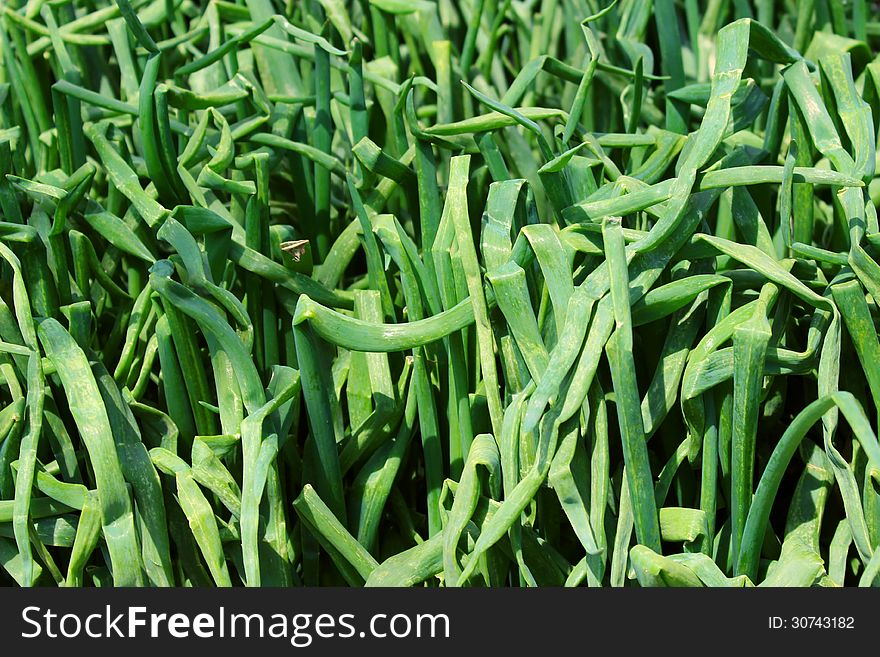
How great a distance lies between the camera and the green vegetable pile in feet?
1.35

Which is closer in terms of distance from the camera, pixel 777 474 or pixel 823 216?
pixel 777 474

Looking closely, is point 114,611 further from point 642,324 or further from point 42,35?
point 42,35

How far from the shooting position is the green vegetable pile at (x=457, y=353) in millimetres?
412

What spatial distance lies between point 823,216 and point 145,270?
16.7 inches

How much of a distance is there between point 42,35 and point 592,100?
0.40m

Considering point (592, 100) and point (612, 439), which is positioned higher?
point (592, 100)

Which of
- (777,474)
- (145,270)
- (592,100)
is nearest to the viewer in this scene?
(777,474)

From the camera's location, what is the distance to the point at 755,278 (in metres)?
0.46

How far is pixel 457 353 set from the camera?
18.1 inches

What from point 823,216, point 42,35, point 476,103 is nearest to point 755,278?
point 823,216

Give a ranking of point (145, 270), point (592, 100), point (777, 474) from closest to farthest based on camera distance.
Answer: point (777, 474)
point (145, 270)
point (592, 100)

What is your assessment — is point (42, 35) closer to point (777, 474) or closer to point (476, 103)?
point (476, 103)

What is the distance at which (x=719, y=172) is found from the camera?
0.46 meters

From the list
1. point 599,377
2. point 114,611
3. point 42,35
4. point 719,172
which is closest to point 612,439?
point 599,377
